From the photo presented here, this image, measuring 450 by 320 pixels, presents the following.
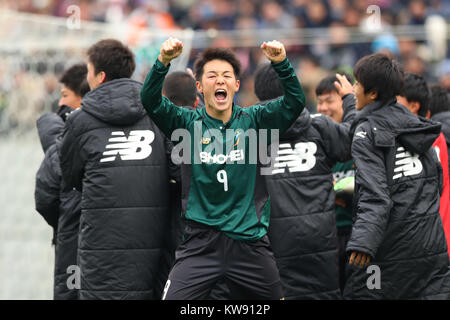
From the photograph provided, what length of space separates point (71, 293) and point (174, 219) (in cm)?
94

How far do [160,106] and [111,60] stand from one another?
1.00m

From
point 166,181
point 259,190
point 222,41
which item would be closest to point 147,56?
point 222,41

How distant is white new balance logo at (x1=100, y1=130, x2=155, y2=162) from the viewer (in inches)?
192

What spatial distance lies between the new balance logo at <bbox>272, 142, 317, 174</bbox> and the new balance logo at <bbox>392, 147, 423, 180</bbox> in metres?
0.68

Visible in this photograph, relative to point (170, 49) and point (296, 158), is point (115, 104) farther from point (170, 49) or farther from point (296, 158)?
point (296, 158)

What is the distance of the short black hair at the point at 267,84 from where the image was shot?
Answer: 17.1 ft

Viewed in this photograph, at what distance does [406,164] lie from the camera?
4676 mm

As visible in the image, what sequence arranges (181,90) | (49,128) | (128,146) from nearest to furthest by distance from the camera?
(128,146), (181,90), (49,128)

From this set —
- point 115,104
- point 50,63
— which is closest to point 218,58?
point 115,104

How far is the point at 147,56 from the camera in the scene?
7.54 meters

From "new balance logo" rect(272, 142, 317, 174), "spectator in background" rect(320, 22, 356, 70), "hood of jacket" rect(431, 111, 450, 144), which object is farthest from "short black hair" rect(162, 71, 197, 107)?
"spectator in background" rect(320, 22, 356, 70)

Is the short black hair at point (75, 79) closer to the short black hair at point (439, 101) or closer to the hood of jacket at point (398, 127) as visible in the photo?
the hood of jacket at point (398, 127)

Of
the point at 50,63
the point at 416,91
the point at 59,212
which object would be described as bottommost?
the point at 59,212
